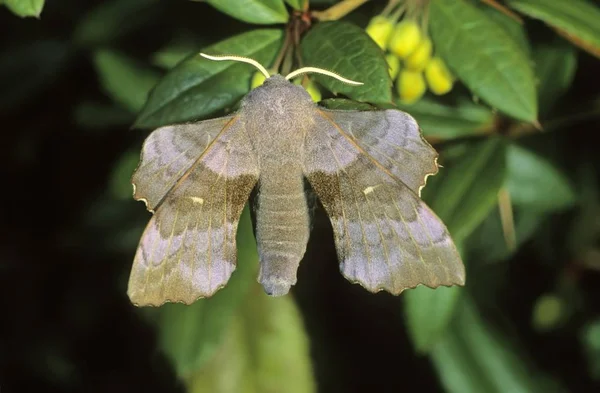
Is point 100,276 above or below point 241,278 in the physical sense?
below

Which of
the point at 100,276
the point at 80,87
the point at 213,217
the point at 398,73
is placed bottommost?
the point at 100,276

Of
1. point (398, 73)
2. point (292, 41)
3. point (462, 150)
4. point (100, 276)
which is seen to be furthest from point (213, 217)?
point (100, 276)

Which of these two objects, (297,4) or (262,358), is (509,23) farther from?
(262,358)

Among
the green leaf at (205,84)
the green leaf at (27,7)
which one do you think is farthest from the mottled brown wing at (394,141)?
the green leaf at (27,7)

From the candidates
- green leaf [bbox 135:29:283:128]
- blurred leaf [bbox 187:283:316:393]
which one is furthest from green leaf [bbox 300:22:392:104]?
blurred leaf [bbox 187:283:316:393]

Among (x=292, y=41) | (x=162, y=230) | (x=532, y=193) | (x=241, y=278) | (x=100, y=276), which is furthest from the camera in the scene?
(x=100, y=276)

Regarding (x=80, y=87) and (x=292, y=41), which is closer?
(x=292, y=41)

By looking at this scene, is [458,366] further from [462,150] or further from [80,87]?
[80,87]
